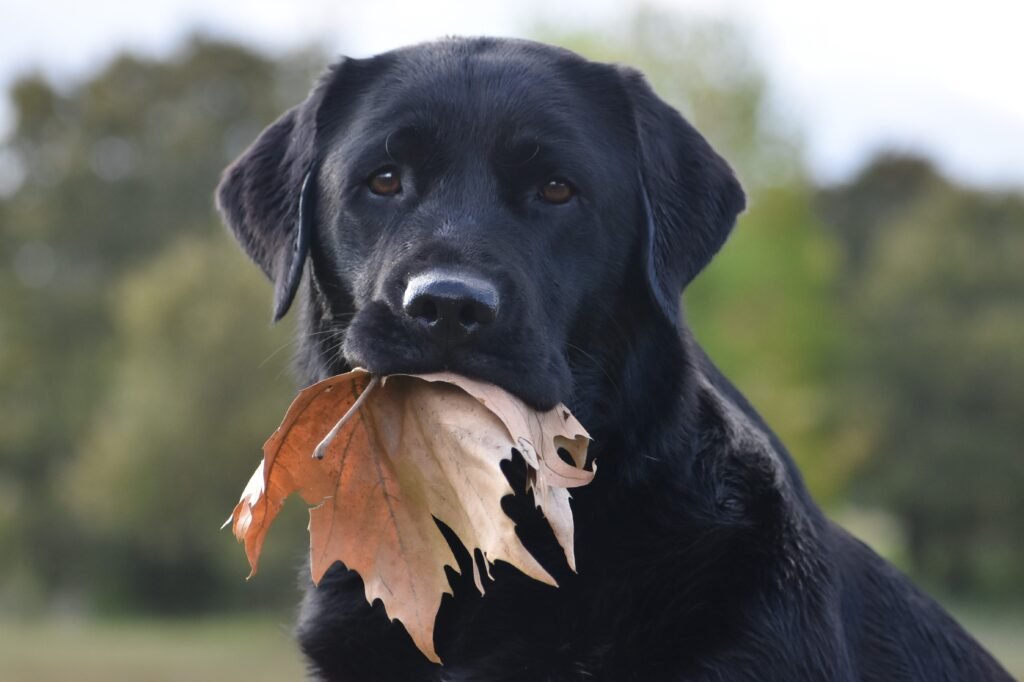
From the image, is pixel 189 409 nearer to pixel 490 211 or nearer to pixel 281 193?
pixel 281 193

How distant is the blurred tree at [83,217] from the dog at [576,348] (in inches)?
1395

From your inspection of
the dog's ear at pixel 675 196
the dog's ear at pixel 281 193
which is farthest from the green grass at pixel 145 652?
the dog's ear at pixel 675 196

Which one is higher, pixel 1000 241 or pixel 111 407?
pixel 1000 241

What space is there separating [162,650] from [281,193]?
2640 centimetres

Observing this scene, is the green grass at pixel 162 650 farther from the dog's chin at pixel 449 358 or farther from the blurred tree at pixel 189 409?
the dog's chin at pixel 449 358

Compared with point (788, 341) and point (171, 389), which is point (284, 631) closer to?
point (788, 341)

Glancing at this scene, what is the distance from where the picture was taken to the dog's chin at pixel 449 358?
12.7 feet

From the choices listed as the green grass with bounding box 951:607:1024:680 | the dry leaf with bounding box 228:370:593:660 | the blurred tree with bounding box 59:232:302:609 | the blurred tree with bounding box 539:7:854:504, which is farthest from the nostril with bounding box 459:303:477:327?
the blurred tree with bounding box 59:232:302:609

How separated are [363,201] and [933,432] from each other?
43320mm

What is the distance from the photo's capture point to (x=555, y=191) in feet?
14.7

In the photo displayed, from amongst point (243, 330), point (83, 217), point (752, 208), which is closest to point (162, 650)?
point (243, 330)

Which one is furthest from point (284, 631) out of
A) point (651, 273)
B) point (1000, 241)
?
point (1000, 241)

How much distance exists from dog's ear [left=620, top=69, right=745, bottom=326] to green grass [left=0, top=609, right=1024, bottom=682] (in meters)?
17.1

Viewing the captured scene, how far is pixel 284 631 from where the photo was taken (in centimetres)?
511
